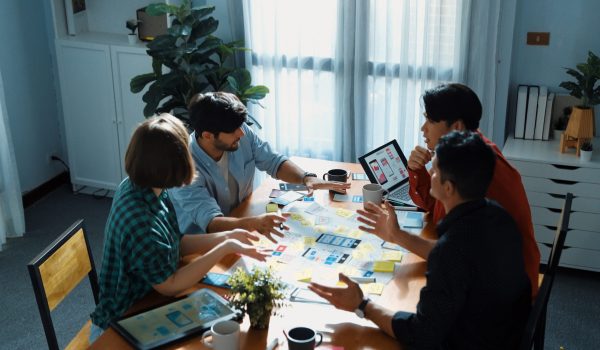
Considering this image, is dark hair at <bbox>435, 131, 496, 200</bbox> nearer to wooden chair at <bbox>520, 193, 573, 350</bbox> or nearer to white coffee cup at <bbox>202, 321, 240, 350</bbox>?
wooden chair at <bbox>520, 193, 573, 350</bbox>

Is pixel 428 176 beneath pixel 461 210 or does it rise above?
beneath

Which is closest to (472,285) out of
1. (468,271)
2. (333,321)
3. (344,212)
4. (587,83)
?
(468,271)

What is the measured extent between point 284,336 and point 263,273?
0.21m

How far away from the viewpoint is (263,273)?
2029 mm

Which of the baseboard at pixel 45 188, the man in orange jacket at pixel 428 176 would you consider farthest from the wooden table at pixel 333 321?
the baseboard at pixel 45 188

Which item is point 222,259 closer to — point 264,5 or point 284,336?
point 284,336

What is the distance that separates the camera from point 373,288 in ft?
7.61

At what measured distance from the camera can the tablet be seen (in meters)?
2.05

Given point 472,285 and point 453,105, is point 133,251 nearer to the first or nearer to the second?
point 472,285

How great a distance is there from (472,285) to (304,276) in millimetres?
689

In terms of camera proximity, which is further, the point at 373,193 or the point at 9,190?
the point at 9,190

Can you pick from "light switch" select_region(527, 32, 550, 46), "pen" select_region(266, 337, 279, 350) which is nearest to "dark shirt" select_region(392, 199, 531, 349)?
"pen" select_region(266, 337, 279, 350)

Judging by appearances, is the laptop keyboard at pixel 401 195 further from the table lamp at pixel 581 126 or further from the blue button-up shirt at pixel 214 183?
the table lamp at pixel 581 126

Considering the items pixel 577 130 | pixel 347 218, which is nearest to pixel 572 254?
pixel 577 130
